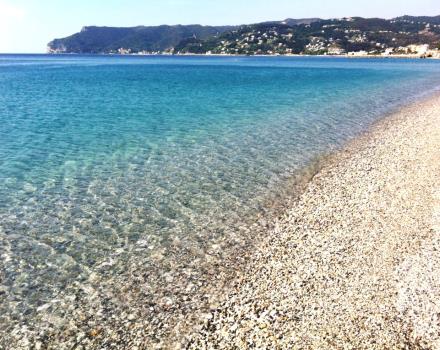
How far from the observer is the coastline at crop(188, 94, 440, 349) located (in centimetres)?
983

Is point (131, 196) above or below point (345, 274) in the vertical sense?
above

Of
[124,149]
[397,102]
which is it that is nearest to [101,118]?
[124,149]

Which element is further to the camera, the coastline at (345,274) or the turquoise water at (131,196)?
the turquoise water at (131,196)

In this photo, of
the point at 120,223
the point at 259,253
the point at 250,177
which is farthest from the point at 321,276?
the point at 250,177

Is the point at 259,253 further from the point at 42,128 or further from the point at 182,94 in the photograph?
the point at 182,94

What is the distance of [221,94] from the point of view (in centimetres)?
6225

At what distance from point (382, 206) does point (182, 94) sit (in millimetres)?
50164

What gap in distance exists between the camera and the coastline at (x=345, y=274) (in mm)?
9828

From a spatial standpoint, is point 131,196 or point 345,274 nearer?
point 345,274

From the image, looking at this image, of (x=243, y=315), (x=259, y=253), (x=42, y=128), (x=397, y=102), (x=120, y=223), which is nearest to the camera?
(x=243, y=315)

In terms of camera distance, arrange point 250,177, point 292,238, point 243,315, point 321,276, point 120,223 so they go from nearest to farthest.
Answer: point 243,315, point 321,276, point 292,238, point 120,223, point 250,177

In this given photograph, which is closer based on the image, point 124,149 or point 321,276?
point 321,276

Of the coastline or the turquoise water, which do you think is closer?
the coastline

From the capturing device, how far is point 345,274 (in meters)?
12.4
